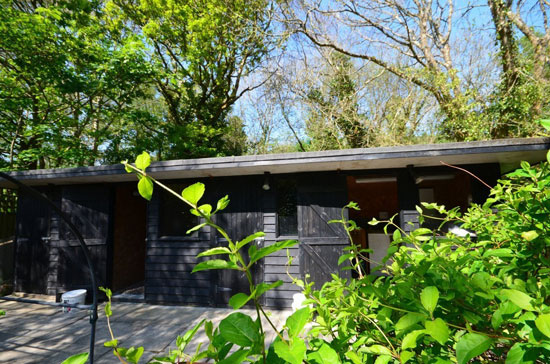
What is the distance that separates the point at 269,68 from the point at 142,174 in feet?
46.4

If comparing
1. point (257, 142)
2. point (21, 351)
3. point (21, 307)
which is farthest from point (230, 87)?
point (21, 351)

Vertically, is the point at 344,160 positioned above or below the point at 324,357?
above

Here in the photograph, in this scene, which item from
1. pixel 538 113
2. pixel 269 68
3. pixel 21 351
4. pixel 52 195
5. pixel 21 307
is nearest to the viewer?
pixel 21 351

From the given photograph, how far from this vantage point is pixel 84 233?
5.95 metres

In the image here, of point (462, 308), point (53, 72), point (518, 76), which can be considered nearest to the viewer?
point (462, 308)

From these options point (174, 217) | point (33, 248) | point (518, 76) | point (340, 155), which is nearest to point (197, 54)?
point (174, 217)

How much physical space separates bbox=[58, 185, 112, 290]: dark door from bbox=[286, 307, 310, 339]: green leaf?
679 cm

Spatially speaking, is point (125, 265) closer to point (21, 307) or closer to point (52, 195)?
point (21, 307)

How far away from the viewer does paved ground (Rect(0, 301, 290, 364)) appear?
3.44 m

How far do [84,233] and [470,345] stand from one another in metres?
7.33

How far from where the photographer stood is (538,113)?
7.48 meters

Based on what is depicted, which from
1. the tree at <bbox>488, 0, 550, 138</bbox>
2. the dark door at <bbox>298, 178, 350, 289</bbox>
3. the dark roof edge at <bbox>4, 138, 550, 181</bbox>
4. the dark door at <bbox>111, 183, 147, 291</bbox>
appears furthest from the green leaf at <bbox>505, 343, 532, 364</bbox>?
the tree at <bbox>488, 0, 550, 138</bbox>

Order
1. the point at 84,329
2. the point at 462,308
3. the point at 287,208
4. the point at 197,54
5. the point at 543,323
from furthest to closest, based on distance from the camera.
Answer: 1. the point at 197,54
2. the point at 287,208
3. the point at 84,329
4. the point at 462,308
5. the point at 543,323

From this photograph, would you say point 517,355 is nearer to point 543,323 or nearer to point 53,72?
point 543,323
